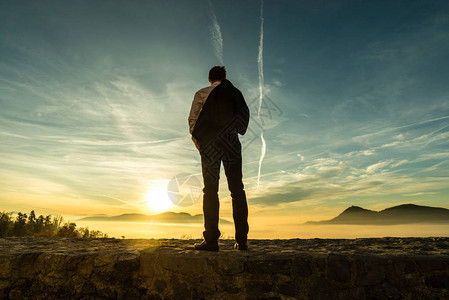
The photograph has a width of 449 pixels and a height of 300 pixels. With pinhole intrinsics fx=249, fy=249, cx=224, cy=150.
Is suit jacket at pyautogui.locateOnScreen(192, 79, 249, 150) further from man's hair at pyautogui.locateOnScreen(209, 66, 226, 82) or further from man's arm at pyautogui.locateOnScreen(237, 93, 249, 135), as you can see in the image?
A: man's hair at pyautogui.locateOnScreen(209, 66, 226, 82)

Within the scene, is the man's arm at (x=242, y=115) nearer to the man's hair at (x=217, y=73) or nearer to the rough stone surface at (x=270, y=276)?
the man's hair at (x=217, y=73)

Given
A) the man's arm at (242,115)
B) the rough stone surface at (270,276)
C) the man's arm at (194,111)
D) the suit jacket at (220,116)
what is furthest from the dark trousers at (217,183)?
the rough stone surface at (270,276)

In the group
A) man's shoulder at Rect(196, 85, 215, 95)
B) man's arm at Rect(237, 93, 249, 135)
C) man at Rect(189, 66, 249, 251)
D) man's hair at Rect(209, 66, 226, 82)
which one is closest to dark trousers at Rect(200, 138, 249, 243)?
man at Rect(189, 66, 249, 251)

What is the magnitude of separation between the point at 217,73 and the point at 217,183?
1.75 m

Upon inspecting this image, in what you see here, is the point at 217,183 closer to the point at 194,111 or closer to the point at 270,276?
the point at 194,111

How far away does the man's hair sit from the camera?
3.96 metres

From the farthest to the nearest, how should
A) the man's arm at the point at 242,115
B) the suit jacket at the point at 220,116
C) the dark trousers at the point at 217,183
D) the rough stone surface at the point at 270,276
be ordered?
the man's arm at the point at 242,115
the suit jacket at the point at 220,116
the dark trousers at the point at 217,183
the rough stone surface at the point at 270,276

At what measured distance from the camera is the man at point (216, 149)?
3.51m

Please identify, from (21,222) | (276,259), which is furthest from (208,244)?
(21,222)

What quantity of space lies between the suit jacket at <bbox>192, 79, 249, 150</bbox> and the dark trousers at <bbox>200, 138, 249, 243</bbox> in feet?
0.41

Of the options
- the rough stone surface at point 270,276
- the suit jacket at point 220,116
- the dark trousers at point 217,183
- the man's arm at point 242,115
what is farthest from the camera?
the man's arm at point 242,115

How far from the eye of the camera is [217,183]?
3568mm

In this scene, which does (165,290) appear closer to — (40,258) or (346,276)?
(40,258)

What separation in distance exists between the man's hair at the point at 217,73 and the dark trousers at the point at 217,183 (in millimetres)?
→ 1052
